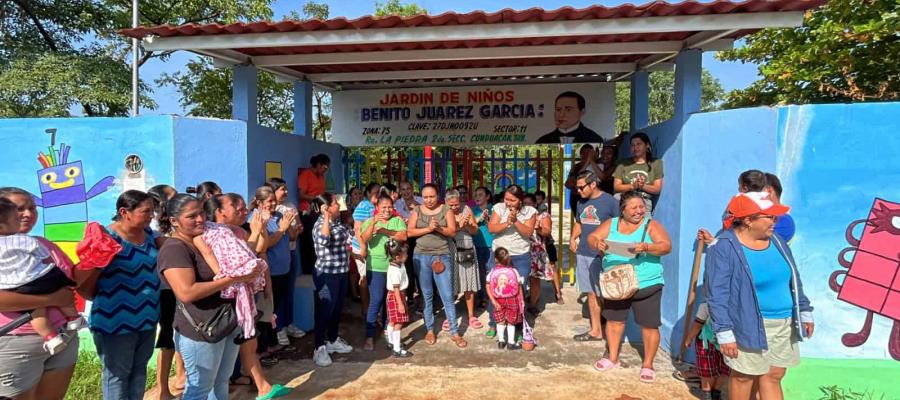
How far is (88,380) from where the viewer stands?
3949mm

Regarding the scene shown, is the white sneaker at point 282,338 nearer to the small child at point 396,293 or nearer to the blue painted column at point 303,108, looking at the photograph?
the small child at point 396,293

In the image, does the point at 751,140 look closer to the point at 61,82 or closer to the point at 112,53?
the point at 61,82

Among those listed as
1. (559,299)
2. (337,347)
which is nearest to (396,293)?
(337,347)

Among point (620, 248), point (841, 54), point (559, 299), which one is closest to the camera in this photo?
point (620, 248)

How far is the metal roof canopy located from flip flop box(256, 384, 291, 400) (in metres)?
2.80

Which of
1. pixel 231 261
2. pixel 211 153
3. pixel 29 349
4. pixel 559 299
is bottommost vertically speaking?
pixel 559 299

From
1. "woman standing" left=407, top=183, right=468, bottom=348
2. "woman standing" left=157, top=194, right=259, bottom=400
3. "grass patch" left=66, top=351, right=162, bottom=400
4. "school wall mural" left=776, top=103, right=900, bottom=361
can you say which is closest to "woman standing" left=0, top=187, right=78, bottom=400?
"woman standing" left=157, top=194, right=259, bottom=400

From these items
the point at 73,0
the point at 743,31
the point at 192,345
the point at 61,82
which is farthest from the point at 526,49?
the point at 73,0

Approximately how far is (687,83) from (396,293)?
3.33m

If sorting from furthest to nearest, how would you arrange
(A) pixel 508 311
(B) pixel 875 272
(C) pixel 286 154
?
(C) pixel 286 154 < (A) pixel 508 311 < (B) pixel 875 272

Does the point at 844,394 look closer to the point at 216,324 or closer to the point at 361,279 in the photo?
the point at 361,279

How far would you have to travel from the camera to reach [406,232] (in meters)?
4.48

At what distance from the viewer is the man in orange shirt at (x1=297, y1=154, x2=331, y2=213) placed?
570 centimetres

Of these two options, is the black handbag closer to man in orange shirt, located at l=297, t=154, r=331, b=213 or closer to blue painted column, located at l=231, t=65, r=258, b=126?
blue painted column, located at l=231, t=65, r=258, b=126
